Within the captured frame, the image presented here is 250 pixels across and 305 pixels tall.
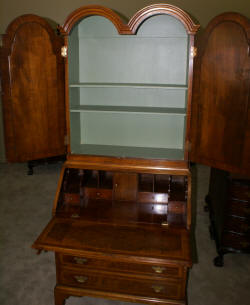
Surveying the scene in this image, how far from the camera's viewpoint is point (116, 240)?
1.53 m

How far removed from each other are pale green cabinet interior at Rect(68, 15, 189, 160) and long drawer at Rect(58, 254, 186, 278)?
→ 1.95ft

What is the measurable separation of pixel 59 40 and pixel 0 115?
2.62 metres

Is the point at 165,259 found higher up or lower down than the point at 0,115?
lower down

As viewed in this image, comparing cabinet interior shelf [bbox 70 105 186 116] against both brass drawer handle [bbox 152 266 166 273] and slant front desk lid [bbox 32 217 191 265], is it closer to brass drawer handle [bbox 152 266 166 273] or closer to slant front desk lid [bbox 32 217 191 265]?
slant front desk lid [bbox 32 217 191 265]

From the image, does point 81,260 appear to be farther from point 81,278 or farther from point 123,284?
point 123,284

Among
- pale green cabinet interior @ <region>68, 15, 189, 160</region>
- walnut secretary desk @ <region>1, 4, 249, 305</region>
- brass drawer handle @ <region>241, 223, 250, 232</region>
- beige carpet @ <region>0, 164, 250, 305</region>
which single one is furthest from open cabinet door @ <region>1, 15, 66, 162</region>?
brass drawer handle @ <region>241, 223, 250, 232</region>

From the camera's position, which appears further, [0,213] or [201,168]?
[201,168]

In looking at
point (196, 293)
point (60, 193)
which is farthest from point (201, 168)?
point (60, 193)

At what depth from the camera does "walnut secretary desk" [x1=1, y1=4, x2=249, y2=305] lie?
1.54 metres

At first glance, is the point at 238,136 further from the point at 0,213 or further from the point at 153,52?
the point at 0,213

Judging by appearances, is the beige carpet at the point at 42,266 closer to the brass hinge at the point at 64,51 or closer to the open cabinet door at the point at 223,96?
the open cabinet door at the point at 223,96

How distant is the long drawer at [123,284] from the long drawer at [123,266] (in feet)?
0.13

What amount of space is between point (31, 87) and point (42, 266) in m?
1.26

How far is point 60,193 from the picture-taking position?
1761mm
